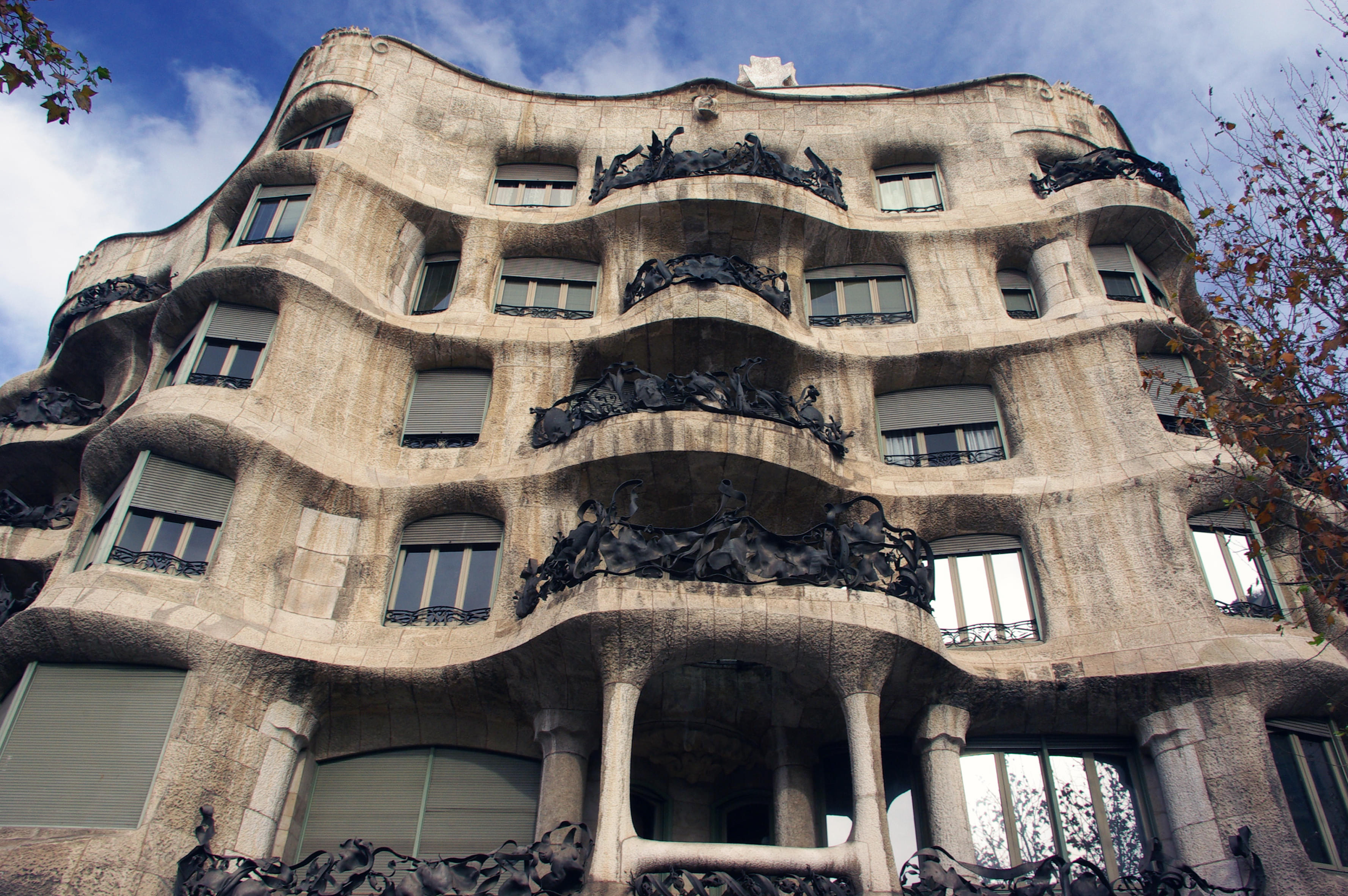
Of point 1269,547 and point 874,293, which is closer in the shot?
point 1269,547

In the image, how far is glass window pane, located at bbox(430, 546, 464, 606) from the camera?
1458cm

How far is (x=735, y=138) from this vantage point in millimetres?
21984

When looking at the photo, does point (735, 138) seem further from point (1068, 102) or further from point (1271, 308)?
point (1271, 308)

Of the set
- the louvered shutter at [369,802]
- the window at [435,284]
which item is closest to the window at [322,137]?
the window at [435,284]

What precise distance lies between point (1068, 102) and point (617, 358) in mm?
12170

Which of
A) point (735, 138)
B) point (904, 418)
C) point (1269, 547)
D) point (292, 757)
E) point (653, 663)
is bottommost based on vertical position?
point (292, 757)

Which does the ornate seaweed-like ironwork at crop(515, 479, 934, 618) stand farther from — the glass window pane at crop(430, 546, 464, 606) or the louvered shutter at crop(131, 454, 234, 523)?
the louvered shutter at crop(131, 454, 234, 523)

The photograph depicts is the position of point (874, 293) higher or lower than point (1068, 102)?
lower

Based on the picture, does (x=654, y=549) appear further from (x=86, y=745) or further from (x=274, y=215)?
(x=274, y=215)

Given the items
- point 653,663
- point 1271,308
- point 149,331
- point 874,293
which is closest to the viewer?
point 1271,308

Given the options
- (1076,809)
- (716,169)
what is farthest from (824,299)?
(1076,809)

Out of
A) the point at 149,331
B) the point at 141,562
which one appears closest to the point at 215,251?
the point at 149,331

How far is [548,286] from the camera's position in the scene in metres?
19.1

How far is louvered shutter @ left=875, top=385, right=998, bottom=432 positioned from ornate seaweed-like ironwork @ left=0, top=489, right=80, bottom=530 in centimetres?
1408
